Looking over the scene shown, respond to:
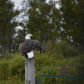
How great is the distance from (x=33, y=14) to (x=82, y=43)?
8.78m

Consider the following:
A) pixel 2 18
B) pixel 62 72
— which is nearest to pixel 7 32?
pixel 2 18

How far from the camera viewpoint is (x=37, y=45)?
Answer: 10.6 ft

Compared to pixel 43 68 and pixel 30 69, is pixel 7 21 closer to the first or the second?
pixel 43 68

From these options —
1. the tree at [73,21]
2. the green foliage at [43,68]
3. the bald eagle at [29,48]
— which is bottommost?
the green foliage at [43,68]

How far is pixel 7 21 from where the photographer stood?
88.2 ft

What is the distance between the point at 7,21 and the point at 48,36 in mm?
8422

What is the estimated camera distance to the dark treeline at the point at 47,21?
16.2 m

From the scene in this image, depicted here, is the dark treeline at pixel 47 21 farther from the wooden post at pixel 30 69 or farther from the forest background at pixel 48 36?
the wooden post at pixel 30 69

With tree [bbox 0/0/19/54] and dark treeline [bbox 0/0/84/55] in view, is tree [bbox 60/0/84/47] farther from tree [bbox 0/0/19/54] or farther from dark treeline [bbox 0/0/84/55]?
tree [bbox 0/0/19/54]

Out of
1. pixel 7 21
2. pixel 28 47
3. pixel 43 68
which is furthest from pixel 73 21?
pixel 28 47

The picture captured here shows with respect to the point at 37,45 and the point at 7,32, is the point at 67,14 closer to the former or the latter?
the point at 7,32

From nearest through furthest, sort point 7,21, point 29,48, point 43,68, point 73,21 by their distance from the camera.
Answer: point 29,48 → point 43,68 → point 73,21 → point 7,21

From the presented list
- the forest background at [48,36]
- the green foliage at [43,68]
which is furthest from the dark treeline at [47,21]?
the green foliage at [43,68]

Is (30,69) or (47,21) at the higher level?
(47,21)
